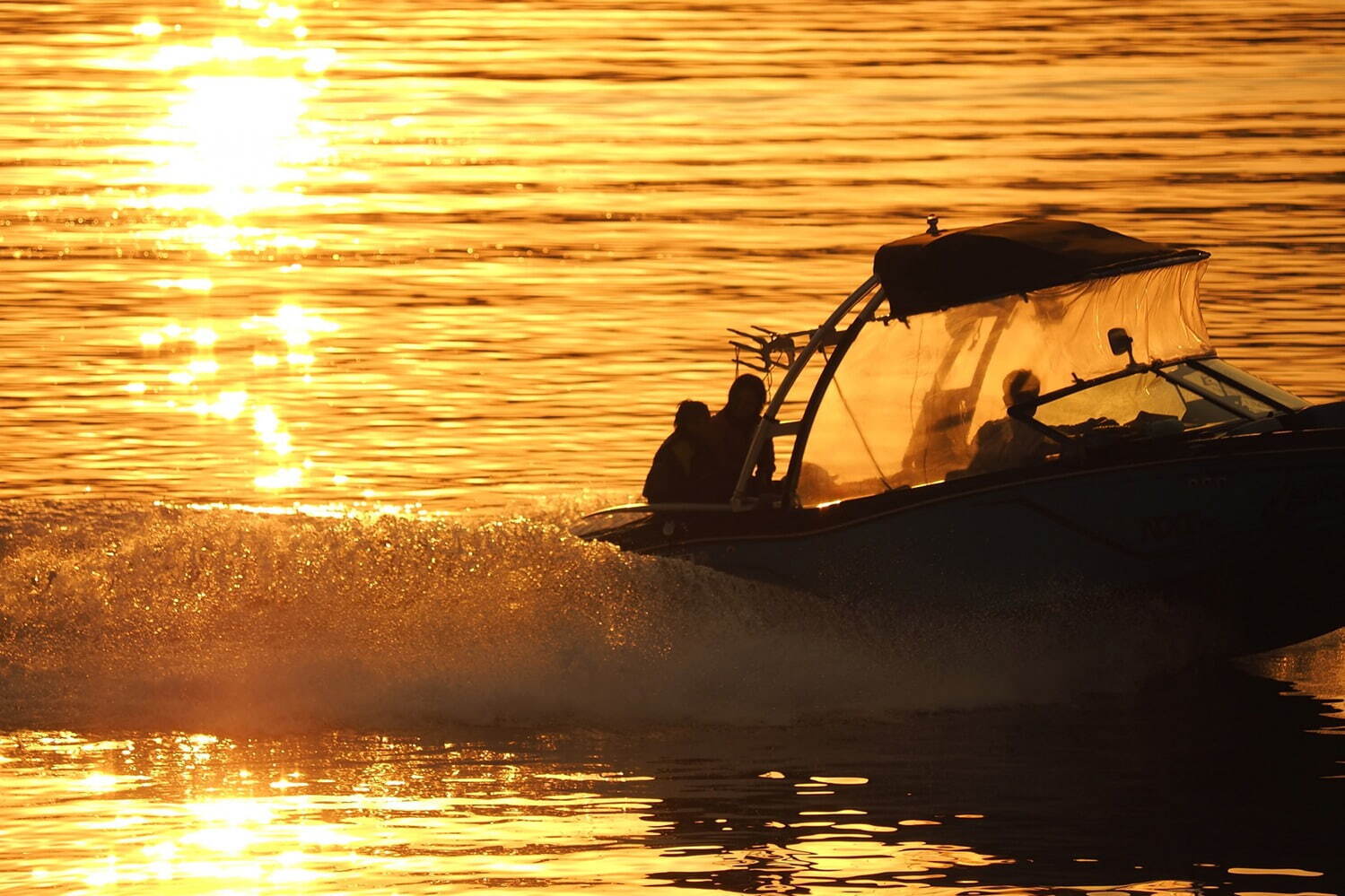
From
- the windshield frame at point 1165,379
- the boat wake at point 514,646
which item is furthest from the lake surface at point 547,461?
the windshield frame at point 1165,379

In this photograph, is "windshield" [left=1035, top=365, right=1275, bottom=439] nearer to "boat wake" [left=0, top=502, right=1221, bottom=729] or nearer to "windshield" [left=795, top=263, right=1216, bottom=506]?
"windshield" [left=795, top=263, right=1216, bottom=506]

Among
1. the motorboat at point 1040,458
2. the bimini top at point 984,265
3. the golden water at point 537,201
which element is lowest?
the motorboat at point 1040,458

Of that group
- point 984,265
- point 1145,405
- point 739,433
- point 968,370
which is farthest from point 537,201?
point 1145,405

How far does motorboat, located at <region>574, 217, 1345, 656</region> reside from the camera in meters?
13.4

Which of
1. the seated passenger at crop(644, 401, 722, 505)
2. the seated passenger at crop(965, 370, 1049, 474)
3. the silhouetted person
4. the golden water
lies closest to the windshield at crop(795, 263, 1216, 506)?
the seated passenger at crop(965, 370, 1049, 474)

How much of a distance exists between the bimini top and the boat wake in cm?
163

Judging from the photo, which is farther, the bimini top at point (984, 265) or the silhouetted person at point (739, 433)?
the silhouetted person at point (739, 433)

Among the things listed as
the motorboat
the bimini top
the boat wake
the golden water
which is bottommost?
the boat wake

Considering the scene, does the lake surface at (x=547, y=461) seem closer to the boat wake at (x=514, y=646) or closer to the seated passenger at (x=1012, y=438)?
the boat wake at (x=514, y=646)

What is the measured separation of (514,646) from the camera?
14195mm

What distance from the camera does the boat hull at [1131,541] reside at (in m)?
13.2

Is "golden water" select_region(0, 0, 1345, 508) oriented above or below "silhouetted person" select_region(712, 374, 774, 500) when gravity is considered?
above

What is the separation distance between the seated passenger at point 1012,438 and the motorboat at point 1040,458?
0.01m

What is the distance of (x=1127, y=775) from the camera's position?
39.5 feet
